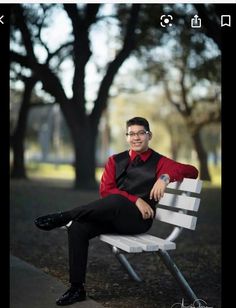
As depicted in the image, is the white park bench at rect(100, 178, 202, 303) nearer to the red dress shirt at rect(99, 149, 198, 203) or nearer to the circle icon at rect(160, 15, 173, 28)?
the red dress shirt at rect(99, 149, 198, 203)

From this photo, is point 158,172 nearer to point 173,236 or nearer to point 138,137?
point 138,137

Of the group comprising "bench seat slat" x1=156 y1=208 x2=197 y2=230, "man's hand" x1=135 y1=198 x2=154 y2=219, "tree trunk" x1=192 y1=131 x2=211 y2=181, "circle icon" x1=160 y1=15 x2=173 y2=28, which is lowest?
"tree trunk" x1=192 y1=131 x2=211 y2=181

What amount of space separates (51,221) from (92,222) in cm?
30

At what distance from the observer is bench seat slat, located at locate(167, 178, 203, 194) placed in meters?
3.25

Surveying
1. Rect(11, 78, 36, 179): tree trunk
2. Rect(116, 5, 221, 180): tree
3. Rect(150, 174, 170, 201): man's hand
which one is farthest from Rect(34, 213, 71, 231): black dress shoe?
Rect(11, 78, 36, 179): tree trunk

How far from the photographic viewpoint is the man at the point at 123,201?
3.14 m

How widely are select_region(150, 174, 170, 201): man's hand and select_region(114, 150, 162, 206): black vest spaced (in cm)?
8

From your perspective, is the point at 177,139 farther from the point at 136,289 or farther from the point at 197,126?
the point at 136,289

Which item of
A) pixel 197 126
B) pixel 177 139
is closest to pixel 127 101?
pixel 177 139

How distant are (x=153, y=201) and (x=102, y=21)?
9535 mm

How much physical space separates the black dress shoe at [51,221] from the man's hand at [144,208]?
1.63 feet

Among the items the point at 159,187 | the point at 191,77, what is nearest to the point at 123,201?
the point at 159,187

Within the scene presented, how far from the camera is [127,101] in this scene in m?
27.7

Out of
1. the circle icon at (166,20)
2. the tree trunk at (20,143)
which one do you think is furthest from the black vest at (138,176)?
the tree trunk at (20,143)
